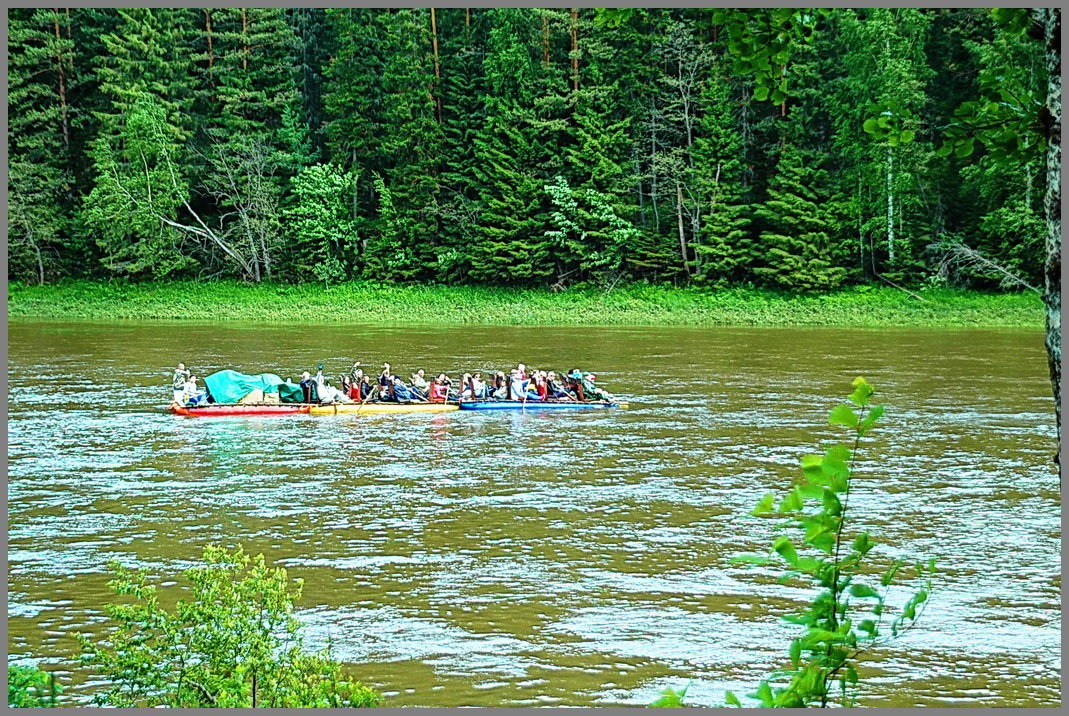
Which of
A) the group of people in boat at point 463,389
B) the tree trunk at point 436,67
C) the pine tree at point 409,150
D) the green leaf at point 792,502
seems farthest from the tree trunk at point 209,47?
the green leaf at point 792,502

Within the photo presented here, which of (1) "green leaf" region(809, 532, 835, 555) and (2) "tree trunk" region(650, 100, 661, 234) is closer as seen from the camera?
(1) "green leaf" region(809, 532, 835, 555)

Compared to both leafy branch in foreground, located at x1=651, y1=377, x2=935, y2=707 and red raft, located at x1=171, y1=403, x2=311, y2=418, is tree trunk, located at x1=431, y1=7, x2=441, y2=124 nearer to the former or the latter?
red raft, located at x1=171, y1=403, x2=311, y2=418

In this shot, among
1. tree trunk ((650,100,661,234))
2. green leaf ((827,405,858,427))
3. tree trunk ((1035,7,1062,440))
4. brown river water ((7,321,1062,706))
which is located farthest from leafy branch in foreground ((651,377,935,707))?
tree trunk ((650,100,661,234))

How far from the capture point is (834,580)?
395 cm

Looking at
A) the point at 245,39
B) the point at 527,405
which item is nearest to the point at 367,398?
the point at 527,405

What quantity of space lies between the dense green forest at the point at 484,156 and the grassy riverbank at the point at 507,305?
1.13 meters

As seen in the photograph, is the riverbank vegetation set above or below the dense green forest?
below

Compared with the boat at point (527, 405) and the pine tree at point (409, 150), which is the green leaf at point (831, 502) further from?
the pine tree at point (409, 150)

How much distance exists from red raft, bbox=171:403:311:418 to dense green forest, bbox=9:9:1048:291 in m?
25.9

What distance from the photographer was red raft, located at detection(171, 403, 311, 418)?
992 inches

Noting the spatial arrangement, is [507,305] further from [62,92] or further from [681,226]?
[62,92]

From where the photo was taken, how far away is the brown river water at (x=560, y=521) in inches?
426

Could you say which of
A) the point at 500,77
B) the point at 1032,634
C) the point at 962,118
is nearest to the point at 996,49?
the point at 500,77

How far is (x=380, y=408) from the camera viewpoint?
2664 centimetres
